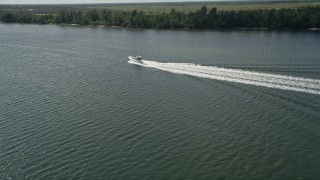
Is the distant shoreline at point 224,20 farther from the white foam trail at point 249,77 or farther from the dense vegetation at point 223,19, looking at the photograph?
the white foam trail at point 249,77

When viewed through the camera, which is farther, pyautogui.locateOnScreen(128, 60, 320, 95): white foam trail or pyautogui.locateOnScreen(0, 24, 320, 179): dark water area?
pyautogui.locateOnScreen(128, 60, 320, 95): white foam trail

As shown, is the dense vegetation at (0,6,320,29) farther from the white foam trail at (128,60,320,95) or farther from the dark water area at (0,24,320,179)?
the white foam trail at (128,60,320,95)

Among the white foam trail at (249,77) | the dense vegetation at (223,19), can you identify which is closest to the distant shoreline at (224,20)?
the dense vegetation at (223,19)

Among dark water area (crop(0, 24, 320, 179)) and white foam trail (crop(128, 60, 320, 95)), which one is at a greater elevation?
white foam trail (crop(128, 60, 320, 95))

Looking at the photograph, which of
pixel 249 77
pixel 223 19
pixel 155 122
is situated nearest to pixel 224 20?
pixel 223 19

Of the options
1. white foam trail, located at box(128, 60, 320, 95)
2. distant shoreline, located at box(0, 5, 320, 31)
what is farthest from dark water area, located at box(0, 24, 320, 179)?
distant shoreline, located at box(0, 5, 320, 31)

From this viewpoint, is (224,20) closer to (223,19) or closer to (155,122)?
(223,19)

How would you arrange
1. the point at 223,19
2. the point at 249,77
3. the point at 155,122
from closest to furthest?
1. the point at 155,122
2. the point at 249,77
3. the point at 223,19
